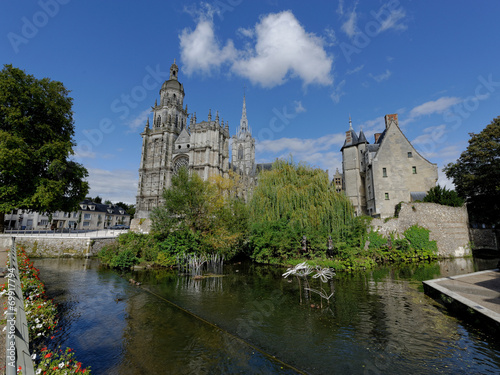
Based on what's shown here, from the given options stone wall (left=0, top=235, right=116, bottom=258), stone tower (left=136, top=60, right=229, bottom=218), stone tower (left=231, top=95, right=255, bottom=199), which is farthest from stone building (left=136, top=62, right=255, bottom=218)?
stone wall (left=0, top=235, right=116, bottom=258)

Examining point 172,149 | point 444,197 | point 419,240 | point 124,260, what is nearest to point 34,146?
point 124,260

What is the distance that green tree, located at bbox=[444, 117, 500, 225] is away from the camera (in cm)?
2377

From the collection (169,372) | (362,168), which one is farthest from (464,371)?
(362,168)

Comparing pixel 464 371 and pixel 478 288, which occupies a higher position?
pixel 478 288

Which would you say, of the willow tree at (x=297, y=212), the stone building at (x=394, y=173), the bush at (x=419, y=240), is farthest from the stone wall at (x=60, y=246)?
the bush at (x=419, y=240)

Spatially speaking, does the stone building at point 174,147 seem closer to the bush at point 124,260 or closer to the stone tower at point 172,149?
the stone tower at point 172,149

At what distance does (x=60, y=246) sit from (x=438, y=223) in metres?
36.1

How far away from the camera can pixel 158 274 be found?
16.3m

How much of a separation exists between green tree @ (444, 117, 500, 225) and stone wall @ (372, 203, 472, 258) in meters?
4.66

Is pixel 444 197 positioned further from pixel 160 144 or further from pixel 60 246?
pixel 160 144

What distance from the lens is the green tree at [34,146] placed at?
1584cm

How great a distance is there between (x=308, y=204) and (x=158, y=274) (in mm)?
12385

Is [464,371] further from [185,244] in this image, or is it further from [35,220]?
[35,220]

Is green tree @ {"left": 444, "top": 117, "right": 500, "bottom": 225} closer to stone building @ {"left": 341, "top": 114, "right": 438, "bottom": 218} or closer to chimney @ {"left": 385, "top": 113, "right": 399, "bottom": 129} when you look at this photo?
stone building @ {"left": 341, "top": 114, "right": 438, "bottom": 218}
